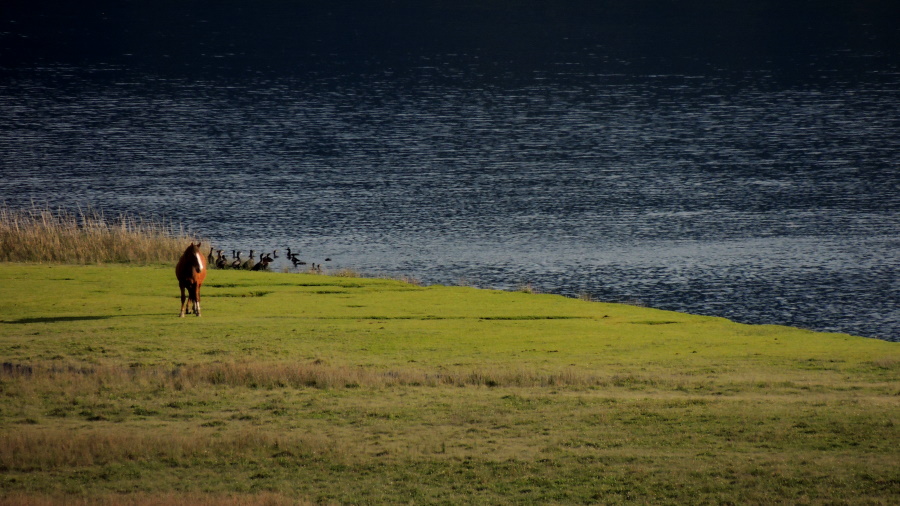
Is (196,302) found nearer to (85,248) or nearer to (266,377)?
(266,377)

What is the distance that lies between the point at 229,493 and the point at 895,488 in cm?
1077

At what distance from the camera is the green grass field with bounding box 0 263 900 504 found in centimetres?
1841

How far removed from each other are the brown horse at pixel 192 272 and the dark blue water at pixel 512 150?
934 inches

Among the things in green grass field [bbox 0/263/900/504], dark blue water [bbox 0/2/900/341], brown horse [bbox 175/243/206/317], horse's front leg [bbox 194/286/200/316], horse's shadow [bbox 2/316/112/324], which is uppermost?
dark blue water [bbox 0/2/900/341]

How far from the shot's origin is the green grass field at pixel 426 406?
725 inches

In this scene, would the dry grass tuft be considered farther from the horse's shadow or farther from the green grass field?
the horse's shadow

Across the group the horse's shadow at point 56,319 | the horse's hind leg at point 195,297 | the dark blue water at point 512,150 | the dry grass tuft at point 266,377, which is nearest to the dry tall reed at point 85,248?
the dark blue water at point 512,150

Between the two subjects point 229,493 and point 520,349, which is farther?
point 520,349

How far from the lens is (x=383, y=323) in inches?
1291

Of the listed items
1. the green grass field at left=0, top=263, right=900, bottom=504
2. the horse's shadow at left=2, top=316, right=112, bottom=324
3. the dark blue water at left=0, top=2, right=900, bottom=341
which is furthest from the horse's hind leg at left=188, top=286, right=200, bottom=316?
the dark blue water at left=0, top=2, right=900, bottom=341

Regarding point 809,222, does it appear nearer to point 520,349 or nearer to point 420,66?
point 520,349

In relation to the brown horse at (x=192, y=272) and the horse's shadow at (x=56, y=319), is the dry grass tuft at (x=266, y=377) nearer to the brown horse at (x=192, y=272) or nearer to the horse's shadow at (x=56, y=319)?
the brown horse at (x=192, y=272)

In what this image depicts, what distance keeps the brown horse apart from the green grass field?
70 centimetres

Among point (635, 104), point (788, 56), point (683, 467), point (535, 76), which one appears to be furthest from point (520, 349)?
point (788, 56)
